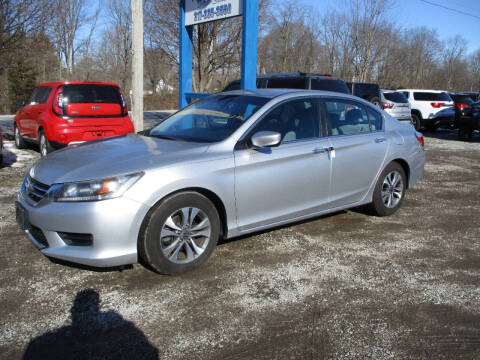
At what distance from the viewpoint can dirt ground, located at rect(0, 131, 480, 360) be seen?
8.90 ft

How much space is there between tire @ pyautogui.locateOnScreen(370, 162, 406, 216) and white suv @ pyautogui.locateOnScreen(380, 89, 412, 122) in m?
10.8

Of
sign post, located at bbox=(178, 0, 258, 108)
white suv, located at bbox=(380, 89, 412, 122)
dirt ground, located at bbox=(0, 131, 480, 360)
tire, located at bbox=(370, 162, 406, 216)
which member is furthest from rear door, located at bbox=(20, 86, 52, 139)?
white suv, located at bbox=(380, 89, 412, 122)

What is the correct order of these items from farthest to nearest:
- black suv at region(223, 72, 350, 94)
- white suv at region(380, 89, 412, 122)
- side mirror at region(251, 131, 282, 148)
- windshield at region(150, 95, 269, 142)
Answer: white suv at region(380, 89, 412, 122)
black suv at region(223, 72, 350, 94)
windshield at region(150, 95, 269, 142)
side mirror at region(251, 131, 282, 148)

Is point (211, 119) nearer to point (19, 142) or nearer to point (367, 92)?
point (19, 142)

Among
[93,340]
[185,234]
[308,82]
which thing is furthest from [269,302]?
[308,82]

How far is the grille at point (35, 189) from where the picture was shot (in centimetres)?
353

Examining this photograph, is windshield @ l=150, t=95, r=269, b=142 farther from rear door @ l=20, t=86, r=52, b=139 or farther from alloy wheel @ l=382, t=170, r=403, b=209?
rear door @ l=20, t=86, r=52, b=139

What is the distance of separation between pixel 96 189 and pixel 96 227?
295 mm

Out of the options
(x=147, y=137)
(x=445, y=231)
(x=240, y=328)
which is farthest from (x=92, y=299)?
(x=445, y=231)

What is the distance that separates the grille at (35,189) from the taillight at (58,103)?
4.89 m

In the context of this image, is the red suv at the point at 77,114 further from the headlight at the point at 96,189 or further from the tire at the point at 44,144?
the headlight at the point at 96,189

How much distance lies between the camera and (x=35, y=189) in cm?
365

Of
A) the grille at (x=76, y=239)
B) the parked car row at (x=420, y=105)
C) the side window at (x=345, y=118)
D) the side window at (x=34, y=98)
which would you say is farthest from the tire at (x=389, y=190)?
the side window at (x=34, y=98)

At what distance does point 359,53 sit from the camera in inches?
1042
